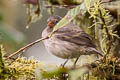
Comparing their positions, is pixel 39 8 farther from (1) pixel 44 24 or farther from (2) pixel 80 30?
(1) pixel 44 24

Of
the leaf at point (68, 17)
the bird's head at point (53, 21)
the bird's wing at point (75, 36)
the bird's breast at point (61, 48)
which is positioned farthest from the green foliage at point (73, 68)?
the bird's head at point (53, 21)

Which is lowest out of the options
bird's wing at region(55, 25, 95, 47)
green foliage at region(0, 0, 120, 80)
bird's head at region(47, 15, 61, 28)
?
green foliage at region(0, 0, 120, 80)

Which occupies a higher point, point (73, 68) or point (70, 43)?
point (70, 43)

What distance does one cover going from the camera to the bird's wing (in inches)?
124

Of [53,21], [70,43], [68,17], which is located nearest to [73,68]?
[68,17]

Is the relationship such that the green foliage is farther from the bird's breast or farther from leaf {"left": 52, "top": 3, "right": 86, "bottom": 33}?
the bird's breast

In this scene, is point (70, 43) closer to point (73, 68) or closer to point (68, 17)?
point (68, 17)

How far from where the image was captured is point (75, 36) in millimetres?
3305

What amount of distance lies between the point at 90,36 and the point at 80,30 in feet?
0.29

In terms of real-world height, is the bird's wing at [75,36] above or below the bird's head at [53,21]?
below

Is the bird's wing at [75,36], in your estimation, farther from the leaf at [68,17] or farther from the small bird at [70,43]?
the leaf at [68,17]

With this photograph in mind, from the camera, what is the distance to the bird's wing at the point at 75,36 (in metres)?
3.14

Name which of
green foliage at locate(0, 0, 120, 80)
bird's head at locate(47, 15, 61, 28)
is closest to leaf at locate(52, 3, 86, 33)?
green foliage at locate(0, 0, 120, 80)

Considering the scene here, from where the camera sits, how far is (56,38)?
11.0ft
